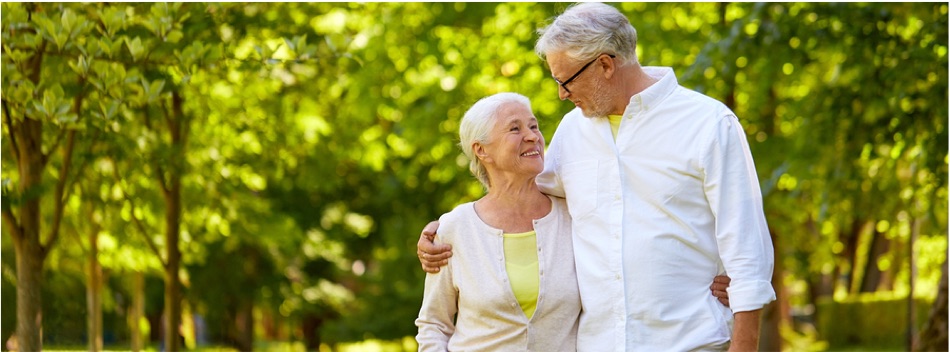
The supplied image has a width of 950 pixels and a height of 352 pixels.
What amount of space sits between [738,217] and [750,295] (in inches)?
8.2

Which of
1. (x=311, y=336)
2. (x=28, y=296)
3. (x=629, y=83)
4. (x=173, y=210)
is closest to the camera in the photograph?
(x=629, y=83)

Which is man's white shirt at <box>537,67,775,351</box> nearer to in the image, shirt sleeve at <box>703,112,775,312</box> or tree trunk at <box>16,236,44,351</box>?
shirt sleeve at <box>703,112,775,312</box>

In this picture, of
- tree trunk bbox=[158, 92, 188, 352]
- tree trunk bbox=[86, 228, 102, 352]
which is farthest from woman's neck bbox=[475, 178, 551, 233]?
tree trunk bbox=[86, 228, 102, 352]

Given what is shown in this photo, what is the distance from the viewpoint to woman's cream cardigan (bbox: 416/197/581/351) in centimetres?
349

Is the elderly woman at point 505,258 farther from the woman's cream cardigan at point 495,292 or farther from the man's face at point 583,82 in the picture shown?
the man's face at point 583,82

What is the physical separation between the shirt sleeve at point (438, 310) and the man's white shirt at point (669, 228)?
0.43 meters

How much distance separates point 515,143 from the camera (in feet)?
11.7

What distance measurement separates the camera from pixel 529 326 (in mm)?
3504

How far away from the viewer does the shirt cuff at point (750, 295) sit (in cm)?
312

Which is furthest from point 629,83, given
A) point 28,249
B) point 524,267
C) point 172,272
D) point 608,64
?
point 172,272

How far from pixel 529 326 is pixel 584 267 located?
0.24m

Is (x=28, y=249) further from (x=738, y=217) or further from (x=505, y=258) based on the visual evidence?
(x=738, y=217)

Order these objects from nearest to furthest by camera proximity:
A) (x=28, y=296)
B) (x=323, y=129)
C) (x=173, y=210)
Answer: (x=28, y=296) < (x=173, y=210) < (x=323, y=129)

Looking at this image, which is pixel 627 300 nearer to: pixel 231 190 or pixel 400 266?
pixel 231 190
